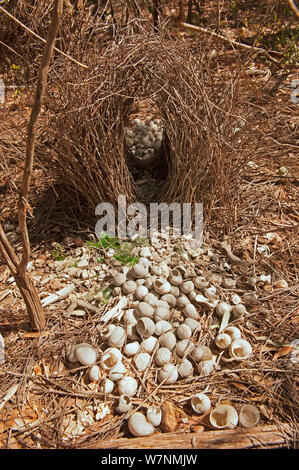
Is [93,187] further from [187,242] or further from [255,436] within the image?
[255,436]

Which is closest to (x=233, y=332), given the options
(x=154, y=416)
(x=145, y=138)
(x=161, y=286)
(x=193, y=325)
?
(x=193, y=325)

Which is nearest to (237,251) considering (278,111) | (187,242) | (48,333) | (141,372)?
(187,242)

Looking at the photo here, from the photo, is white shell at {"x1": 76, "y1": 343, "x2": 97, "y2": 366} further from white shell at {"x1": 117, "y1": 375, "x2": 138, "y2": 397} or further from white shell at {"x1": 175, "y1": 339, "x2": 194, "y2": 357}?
white shell at {"x1": 175, "y1": 339, "x2": 194, "y2": 357}

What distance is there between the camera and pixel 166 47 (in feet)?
6.28

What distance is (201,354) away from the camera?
5.44ft

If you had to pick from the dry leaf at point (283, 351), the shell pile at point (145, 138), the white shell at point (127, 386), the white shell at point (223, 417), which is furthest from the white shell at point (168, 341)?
the shell pile at point (145, 138)

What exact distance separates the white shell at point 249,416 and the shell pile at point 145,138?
1.77 m

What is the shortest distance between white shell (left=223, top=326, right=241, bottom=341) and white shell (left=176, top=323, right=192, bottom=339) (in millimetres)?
184

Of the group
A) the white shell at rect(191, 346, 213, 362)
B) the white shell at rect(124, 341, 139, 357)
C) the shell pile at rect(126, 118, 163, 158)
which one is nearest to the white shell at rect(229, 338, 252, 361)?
the white shell at rect(191, 346, 213, 362)

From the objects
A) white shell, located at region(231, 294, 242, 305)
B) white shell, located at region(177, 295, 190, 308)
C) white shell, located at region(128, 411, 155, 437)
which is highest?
white shell, located at region(177, 295, 190, 308)

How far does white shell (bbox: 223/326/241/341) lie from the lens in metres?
1.74

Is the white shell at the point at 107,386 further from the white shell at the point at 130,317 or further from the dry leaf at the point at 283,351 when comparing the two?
the dry leaf at the point at 283,351

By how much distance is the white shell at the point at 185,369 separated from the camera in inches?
64.1

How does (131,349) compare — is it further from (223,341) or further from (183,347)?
(223,341)
